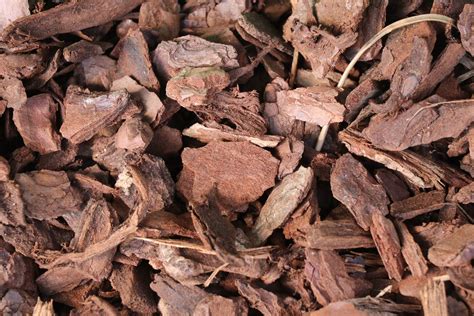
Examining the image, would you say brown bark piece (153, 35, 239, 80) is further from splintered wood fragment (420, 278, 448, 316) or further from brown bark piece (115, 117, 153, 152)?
splintered wood fragment (420, 278, 448, 316)

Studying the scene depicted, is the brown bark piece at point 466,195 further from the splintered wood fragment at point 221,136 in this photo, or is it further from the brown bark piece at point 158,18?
the brown bark piece at point 158,18

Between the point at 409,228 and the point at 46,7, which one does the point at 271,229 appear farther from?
the point at 46,7

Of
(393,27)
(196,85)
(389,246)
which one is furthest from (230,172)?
(393,27)

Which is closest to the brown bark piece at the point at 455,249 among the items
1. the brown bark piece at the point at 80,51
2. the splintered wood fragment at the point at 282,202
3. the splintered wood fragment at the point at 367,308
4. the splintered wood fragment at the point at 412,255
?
the splintered wood fragment at the point at 412,255

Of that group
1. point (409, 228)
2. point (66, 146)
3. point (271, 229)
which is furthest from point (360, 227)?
point (66, 146)

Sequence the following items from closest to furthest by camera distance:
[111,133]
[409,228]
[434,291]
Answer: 1. [434,291]
2. [409,228]
3. [111,133]

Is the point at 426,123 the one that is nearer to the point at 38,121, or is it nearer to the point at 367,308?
the point at 367,308

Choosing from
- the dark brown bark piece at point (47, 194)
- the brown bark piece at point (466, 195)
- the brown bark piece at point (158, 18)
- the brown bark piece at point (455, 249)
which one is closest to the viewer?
the brown bark piece at point (455, 249)
